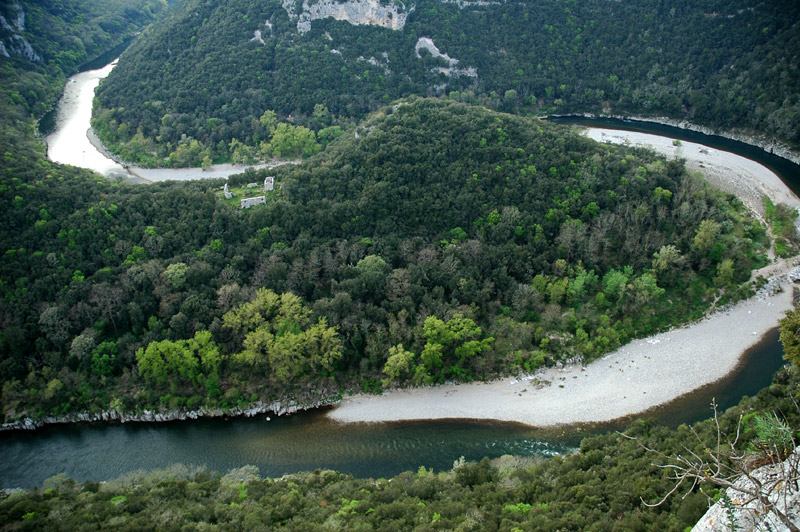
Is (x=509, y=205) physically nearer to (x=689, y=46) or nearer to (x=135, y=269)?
(x=135, y=269)

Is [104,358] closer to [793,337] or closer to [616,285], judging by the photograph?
[616,285]

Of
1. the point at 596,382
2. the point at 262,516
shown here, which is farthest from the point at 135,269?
the point at 596,382

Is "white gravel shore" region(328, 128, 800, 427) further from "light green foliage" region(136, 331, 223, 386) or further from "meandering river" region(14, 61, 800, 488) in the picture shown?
"light green foliage" region(136, 331, 223, 386)

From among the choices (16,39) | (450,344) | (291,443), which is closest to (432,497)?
(291,443)

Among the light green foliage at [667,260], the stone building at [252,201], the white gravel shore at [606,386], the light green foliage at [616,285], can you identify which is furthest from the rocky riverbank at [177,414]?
the light green foliage at [667,260]

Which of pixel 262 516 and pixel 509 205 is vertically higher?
pixel 509 205

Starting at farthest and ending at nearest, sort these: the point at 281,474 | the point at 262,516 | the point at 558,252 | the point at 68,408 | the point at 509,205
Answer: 1. the point at 509,205
2. the point at 558,252
3. the point at 68,408
4. the point at 281,474
5. the point at 262,516

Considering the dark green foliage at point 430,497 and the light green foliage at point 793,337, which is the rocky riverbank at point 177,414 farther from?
the light green foliage at point 793,337
